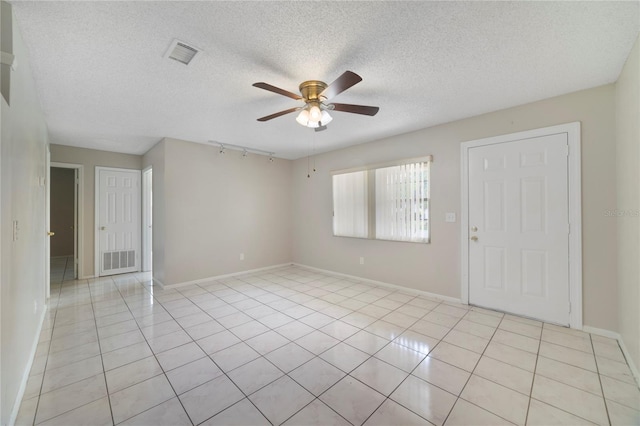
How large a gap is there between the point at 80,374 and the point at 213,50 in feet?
8.82

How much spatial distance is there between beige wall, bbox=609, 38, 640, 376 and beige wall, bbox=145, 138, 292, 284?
5036 millimetres

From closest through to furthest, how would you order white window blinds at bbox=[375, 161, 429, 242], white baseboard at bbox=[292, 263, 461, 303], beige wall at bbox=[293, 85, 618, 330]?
beige wall at bbox=[293, 85, 618, 330] → white baseboard at bbox=[292, 263, 461, 303] → white window blinds at bbox=[375, 161, 429, 242]

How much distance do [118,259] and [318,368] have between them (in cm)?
507

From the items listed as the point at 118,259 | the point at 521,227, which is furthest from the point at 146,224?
the point at 521,227

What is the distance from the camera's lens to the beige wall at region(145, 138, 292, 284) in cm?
431

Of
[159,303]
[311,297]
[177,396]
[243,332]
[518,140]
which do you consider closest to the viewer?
[177,396]

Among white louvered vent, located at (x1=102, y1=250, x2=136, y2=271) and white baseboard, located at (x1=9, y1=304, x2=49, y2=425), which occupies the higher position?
white louvered vent, located at (x1=102, y1=250, x2=136, y2=271)

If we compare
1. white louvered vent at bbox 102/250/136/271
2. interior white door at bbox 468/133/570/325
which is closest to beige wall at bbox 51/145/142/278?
white louvered vent at bbox 102/250/136/271

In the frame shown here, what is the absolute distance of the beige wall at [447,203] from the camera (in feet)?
8.39

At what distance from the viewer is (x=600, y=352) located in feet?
7.50

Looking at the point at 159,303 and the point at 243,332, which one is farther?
the point at 159,303

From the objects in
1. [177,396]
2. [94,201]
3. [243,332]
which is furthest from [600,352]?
[94,201]

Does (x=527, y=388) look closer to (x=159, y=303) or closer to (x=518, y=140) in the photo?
(x=518, y=140)

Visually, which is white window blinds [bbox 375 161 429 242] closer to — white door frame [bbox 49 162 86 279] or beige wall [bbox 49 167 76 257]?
white door frame [bbox 49 162 86 279]
